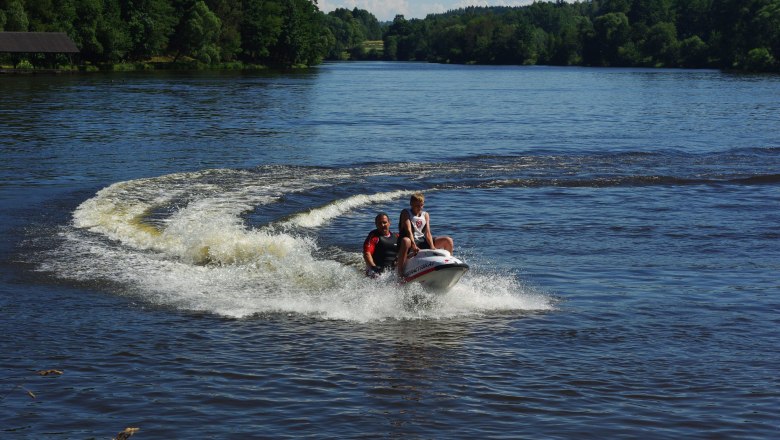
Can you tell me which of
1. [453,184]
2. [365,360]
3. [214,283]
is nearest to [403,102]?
[453,184]

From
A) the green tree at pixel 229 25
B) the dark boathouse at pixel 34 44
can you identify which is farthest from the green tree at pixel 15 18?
the green tree at pixel 229 25

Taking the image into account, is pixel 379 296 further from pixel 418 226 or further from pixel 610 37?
pixel 610 37

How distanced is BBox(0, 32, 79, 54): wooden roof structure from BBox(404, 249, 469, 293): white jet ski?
91.6 m

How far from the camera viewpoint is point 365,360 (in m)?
11.5

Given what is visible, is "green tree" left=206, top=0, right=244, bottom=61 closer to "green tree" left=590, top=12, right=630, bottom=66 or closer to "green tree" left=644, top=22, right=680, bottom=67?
"green tree" left=590, top=12, right=630, bottom=66

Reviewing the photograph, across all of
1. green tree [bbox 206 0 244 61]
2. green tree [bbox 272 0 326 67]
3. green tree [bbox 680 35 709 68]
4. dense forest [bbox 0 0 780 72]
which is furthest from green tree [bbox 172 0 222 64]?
green tree [bbox 680 35 709 68]

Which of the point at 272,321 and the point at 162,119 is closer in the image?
the point at 272,321

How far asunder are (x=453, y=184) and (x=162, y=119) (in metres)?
25.3

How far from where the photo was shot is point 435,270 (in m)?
13.8

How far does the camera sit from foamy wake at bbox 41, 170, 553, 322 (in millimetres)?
14094

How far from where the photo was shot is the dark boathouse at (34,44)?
96312 millimetres

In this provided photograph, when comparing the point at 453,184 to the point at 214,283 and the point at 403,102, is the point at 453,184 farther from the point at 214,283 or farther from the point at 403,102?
the point at 403,102

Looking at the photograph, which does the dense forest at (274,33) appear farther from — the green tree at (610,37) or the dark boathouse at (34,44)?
the dark boathouse at (34,44)

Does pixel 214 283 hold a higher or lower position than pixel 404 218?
lower
